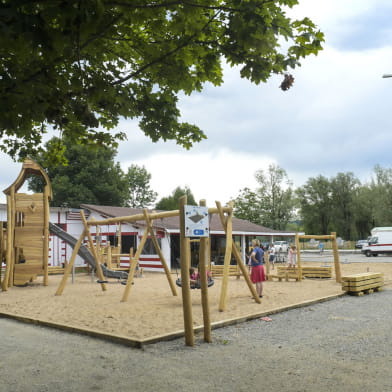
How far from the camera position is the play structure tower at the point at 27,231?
52.6ft

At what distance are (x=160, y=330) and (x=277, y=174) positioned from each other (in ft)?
196

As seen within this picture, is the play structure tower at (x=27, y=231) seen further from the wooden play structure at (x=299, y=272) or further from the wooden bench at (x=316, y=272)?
the wooden bench at (x=316, y=272)

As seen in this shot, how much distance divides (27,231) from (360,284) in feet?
39.3

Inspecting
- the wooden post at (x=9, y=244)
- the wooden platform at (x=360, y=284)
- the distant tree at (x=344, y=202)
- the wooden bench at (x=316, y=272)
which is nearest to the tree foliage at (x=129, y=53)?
the wooden platform at (x=360, y=284)

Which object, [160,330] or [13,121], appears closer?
[13,121]

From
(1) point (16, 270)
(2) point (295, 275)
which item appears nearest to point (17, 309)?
(1) point (16, 270)

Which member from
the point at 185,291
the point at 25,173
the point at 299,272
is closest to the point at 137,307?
the point at 185,291

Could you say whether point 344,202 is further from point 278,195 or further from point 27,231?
point 27,231

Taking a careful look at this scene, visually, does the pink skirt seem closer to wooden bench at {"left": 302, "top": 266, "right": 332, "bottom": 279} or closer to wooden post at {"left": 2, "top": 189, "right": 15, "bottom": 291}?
wooden bench at {"left": 302, "top": 266, "right": 332, "bottom": 279}

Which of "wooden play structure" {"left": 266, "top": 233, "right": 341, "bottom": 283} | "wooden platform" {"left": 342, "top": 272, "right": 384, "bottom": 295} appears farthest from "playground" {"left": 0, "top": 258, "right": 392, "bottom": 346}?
"wooden play structure" {"left": 266, "top": 233, "right": 341, "bottom": 283}

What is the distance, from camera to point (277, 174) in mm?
65688

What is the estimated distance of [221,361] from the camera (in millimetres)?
5707

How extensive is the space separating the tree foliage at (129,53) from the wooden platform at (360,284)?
767cm

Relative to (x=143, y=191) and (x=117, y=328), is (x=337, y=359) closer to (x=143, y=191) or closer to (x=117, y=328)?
(x=117, y=328)
